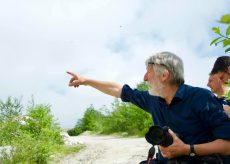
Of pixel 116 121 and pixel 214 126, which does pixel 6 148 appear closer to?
Result: pixel 214 126

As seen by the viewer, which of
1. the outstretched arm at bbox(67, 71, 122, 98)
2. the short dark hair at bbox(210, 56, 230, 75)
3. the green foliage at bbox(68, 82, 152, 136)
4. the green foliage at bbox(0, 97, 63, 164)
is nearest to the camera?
the short dark hair at bbox(210, 56, 230, 75)

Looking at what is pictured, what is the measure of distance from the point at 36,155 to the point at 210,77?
781 cm

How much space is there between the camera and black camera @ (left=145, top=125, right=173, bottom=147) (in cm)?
272

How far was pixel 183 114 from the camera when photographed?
289cm

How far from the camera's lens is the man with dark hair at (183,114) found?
2.80 m

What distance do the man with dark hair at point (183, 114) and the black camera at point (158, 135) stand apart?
0.06 m

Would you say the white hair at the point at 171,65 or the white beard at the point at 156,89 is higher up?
the white hair at the point at 171,65

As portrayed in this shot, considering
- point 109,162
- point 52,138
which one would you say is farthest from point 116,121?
point 109,162

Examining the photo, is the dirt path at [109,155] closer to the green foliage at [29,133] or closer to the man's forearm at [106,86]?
the green foliage at [29,133]

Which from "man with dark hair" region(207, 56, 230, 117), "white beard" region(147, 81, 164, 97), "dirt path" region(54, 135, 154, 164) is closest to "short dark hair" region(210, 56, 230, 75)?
"man with dark hair" region(207, 56, 230, 117)

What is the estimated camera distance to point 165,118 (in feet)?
9.78

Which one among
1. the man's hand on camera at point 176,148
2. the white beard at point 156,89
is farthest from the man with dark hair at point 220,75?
the man's hand on camera at point 176,148

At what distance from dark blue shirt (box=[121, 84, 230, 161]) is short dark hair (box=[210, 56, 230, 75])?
510 millimetres

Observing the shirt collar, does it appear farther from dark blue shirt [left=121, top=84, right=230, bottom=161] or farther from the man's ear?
the man's ear
